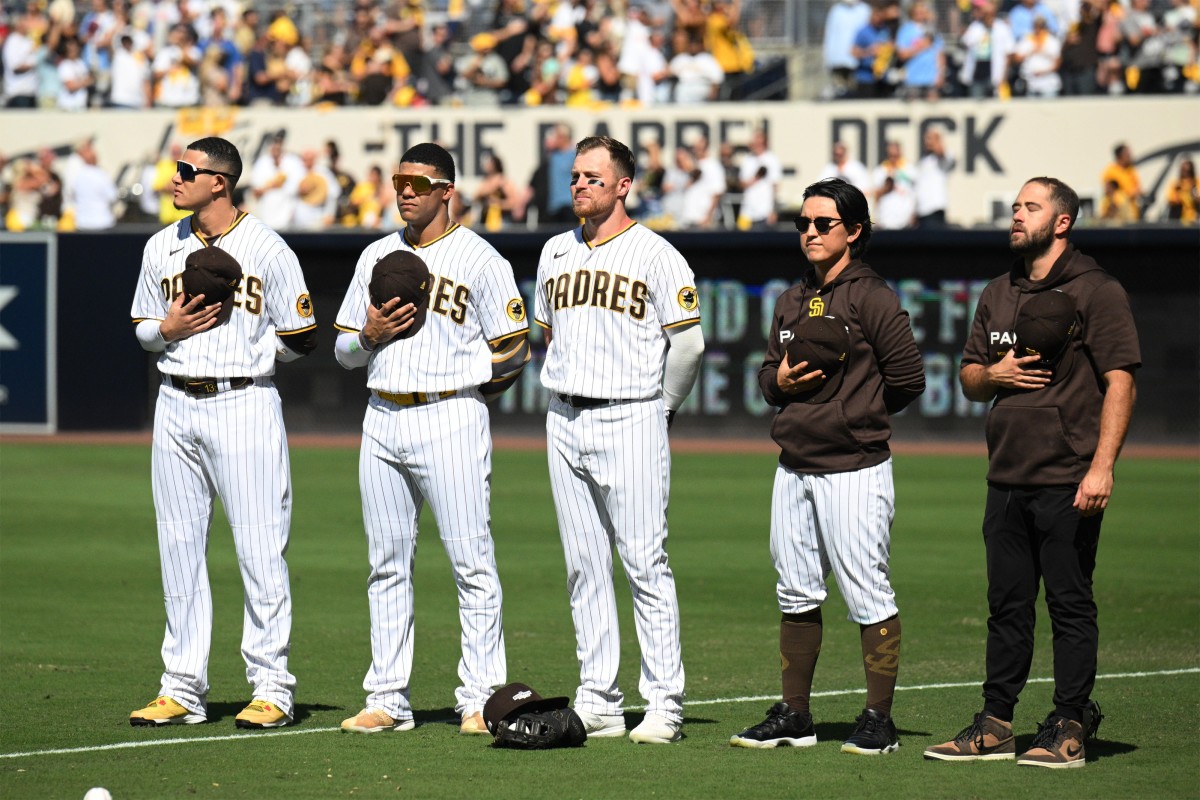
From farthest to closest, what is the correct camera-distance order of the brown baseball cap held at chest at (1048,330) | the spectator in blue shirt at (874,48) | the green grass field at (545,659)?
1. the spectator in blue shirt at (874,48)
2. the brown baseball cap held at chest at (1048,330)
3. the green grass field at (545,659)

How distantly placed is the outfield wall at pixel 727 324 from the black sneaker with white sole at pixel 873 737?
1305 centimetres

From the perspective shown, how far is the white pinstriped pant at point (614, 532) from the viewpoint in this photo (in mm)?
6918

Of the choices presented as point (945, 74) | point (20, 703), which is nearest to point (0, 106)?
point (945, 74)

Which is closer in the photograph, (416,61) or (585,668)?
(585,668)

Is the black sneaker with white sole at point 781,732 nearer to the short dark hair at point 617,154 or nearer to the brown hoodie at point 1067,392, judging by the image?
the brown hoodie at point 1067,392

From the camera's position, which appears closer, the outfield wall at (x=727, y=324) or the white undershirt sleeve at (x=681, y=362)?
the white undershirt sleeve at (x=681, y=362)

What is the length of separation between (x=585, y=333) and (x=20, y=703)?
320 cm

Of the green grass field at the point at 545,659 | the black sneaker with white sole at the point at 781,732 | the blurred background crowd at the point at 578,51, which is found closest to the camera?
the green grass field at the point at 545,659

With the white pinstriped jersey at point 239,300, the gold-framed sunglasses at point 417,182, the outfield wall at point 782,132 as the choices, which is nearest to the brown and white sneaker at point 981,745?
the gold-framed sunglasses at point 417,182

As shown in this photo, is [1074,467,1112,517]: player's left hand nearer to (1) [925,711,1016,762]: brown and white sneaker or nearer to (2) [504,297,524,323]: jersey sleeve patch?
(1) [925,711,1016,762]: brown and white sneaker

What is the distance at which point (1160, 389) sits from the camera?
763 inches

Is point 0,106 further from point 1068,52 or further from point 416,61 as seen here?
point 1068,52

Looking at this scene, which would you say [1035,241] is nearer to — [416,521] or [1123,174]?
[416,521]

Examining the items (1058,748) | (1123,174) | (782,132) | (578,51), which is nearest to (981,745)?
(1058,748)
